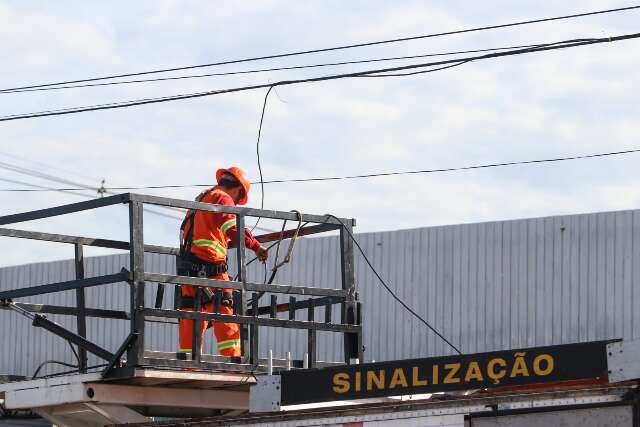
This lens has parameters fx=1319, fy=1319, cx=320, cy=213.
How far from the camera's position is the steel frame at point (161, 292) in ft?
31.0

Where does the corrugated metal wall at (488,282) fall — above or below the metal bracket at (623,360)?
above

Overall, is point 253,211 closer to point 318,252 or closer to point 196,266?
point 196,266

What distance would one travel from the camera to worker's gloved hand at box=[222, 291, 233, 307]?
34.3 ft

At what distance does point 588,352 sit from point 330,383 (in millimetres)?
1799

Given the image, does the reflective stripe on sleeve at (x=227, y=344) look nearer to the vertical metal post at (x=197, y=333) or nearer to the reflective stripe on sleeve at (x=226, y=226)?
the vertical metal post at (x=197, y=333)

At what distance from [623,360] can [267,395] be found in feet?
8.23

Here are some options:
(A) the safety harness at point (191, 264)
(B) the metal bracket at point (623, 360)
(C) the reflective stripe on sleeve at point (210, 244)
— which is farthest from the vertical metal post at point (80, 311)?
(B) the metal bracket at point (623, 360)

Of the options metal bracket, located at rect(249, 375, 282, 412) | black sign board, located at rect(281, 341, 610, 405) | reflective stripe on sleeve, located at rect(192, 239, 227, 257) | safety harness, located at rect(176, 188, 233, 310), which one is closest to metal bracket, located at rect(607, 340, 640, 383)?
black sign board, located at rect(281, 341, 610, 405)

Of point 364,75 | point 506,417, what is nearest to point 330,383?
point 506,417

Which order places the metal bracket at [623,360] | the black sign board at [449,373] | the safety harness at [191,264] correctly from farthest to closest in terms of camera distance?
1. the safety harness at [191,264]
2. the black sign board at [449,373]
3. the metal bracket at [623,360]

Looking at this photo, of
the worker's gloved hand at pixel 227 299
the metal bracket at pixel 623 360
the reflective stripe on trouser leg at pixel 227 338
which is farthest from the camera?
the worker's gloved hand at pixel 227 299

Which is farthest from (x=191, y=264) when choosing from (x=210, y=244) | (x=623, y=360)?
(x=623, y=360)

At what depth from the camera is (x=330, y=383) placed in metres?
8.45

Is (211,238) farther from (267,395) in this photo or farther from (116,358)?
(267,395)
